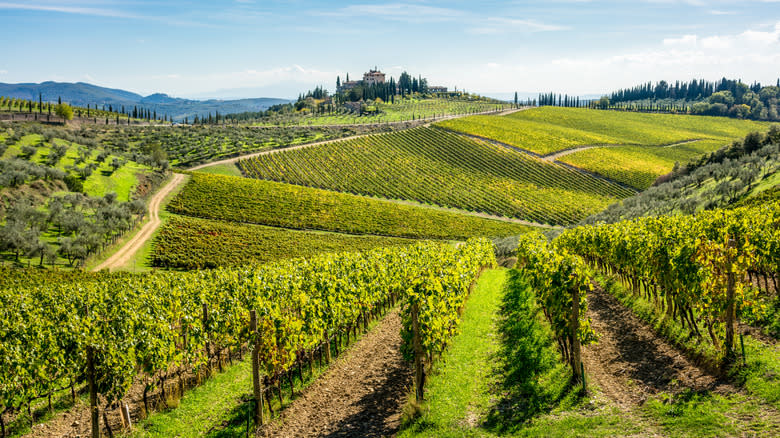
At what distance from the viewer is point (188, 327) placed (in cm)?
1952

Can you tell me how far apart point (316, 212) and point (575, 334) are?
6921 cm

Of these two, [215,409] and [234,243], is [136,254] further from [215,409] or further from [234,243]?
[215,409]

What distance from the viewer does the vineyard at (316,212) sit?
75938 millimetres

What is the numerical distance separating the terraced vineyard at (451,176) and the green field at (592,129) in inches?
608

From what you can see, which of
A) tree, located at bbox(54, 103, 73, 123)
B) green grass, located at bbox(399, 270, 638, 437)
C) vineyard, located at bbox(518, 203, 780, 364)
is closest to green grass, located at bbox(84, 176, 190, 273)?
green grass, located at bbox(399, 270, 638, 437)

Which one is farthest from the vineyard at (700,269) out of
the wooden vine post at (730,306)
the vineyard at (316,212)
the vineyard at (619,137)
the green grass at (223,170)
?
the green grass at (223,170)

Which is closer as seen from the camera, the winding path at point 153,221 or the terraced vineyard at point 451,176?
the winding path at point 153,221

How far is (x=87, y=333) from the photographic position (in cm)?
1540

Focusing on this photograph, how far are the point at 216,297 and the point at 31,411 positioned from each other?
8562 millimetres

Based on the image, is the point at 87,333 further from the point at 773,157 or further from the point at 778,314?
the point at 773,157

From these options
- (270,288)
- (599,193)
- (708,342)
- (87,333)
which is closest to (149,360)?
(87,333)

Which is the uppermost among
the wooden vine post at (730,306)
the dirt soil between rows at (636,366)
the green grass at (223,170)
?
the green grass at (223,170)

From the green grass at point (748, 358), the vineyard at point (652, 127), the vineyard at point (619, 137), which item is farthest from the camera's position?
the vineyard at point (652, 127)

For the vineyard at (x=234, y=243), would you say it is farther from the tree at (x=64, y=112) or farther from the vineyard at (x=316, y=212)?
the tree at (x=64, y=112)
